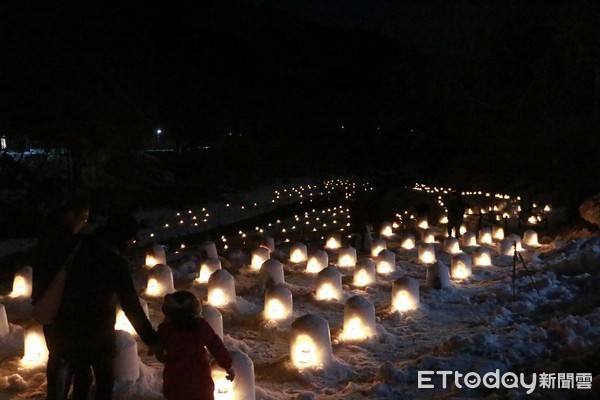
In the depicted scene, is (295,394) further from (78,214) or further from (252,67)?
(252,67)

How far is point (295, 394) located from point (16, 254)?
41.1ft

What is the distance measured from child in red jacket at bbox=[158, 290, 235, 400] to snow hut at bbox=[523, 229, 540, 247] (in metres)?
13.2

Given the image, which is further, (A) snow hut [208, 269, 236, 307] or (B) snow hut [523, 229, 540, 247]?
(B) snow hut [523, 229, 540, 247]

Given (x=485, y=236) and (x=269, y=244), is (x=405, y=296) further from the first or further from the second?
(x=485, y=236)

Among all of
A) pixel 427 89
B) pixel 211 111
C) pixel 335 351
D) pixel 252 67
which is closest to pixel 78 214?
pixel 335 351

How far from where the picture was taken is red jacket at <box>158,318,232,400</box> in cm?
427

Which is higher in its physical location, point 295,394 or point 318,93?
point 318,93

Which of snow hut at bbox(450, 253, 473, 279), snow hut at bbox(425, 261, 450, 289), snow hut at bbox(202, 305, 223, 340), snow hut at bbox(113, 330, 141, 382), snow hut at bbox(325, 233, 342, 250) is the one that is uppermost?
snow hut at bbox(325, 233, 342, 250)

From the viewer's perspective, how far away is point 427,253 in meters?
13.8

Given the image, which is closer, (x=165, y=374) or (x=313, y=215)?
(x=165, y=374)

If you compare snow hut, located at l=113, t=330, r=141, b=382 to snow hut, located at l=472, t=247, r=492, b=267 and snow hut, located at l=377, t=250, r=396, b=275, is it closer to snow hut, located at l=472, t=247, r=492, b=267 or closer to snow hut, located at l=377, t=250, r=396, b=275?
snow hut, located at l=377, t=250, r=396, b=275

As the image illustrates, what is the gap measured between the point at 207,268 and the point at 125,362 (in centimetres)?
527

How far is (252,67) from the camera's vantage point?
3344 centimetres

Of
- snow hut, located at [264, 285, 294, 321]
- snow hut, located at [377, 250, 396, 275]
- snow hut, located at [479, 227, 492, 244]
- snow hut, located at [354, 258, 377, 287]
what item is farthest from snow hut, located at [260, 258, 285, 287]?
snow hut, located at [479, 227, 492, 244]
